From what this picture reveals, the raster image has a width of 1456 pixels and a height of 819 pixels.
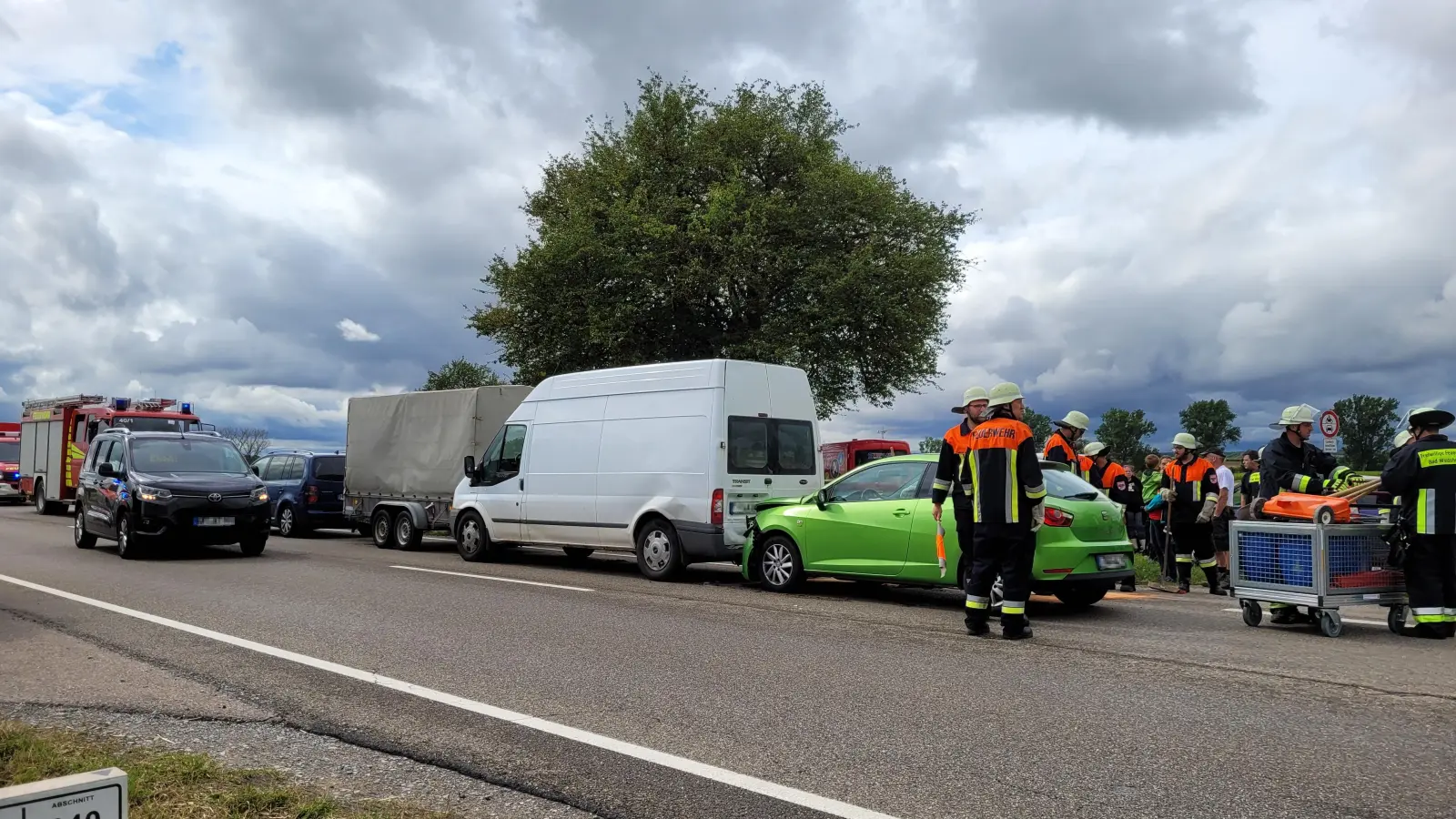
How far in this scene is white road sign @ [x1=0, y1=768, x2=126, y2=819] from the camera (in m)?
2.08

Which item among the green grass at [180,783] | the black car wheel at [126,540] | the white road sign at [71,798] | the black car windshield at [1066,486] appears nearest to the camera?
the white road sign at [71,798]

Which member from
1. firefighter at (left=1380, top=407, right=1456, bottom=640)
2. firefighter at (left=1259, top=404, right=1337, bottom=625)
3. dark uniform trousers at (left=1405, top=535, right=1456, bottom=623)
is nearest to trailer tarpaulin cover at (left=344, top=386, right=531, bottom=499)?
firefighter at (left=1259, top=404, right=1337, bottom=625)

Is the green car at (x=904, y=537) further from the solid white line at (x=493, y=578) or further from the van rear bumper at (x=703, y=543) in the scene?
the solid white line at (x=493, y=578)

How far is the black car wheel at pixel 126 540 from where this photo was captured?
1460 centimetres

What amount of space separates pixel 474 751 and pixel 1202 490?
32.5ft

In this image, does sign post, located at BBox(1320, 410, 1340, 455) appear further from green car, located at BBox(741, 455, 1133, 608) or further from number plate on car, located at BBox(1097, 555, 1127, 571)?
number plate on car, located at BBox(1097, 555, 1127, 571)

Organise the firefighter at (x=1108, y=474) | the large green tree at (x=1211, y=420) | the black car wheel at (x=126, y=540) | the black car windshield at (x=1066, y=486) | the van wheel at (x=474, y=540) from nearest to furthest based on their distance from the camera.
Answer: the black car windshield at (x=1066, y=486) → the firefighter at (x=1108, y=474) → the black car wheel at (x=126, y=540) → the van wheel at (x=474, y=540) → the large green tree at (x=1211, y=420)

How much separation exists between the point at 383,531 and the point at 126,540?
176 inches

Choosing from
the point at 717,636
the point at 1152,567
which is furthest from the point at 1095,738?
the point at 1152,567

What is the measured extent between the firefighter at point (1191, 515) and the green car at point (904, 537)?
241 cm

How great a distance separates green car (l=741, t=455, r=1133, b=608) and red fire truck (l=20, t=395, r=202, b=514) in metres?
18.3

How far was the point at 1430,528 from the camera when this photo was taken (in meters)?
8.27

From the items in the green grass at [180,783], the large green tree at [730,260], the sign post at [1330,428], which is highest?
the large green tree at [730,260]

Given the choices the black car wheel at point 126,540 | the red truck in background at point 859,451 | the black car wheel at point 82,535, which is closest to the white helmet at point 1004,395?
the black car wheel at point 126,540
